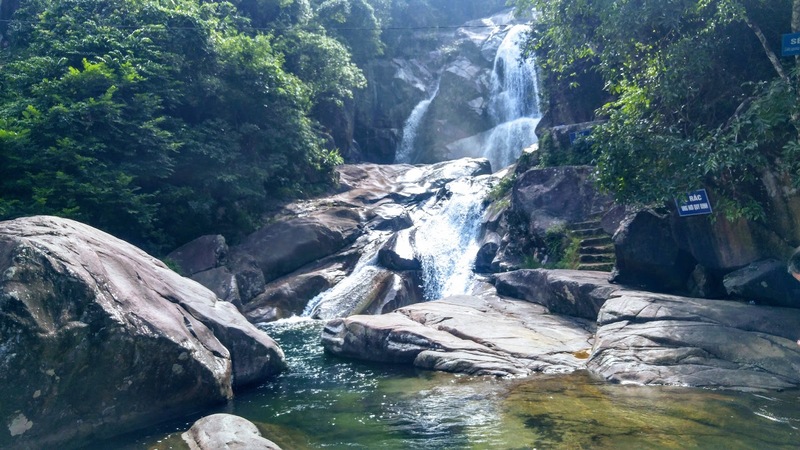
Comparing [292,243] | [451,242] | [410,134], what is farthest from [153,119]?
[410,134]

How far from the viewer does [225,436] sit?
6.97 metres

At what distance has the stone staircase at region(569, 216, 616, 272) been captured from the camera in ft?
51.6

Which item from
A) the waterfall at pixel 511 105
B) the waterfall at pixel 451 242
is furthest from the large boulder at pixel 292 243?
the waterfall at pixel 511 105

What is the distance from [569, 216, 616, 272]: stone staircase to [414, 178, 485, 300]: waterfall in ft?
12.1

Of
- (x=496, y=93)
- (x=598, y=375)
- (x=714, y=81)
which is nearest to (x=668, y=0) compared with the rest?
(x=714, y=81)

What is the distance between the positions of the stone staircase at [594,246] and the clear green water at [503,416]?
6.26m

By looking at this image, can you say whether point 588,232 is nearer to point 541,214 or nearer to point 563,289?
point 541,214

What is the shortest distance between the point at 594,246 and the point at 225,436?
11.6m

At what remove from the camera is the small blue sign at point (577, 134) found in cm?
1848

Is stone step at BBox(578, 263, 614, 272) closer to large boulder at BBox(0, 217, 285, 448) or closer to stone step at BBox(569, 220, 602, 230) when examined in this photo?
stone step at BBox(569, 220, 602, 230)

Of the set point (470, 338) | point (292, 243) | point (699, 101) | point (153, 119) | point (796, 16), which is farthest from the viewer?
point (292, 243)

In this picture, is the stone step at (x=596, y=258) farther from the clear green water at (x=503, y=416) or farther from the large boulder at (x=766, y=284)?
the clear green water at (x=503, y=416)

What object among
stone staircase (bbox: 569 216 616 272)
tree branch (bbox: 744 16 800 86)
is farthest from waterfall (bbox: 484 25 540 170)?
tree branch (bbox: 744 16 800 86)

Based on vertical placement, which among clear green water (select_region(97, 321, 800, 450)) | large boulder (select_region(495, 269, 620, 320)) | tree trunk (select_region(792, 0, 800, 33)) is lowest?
clear green water (select_region(97, 321, 800, 450))
